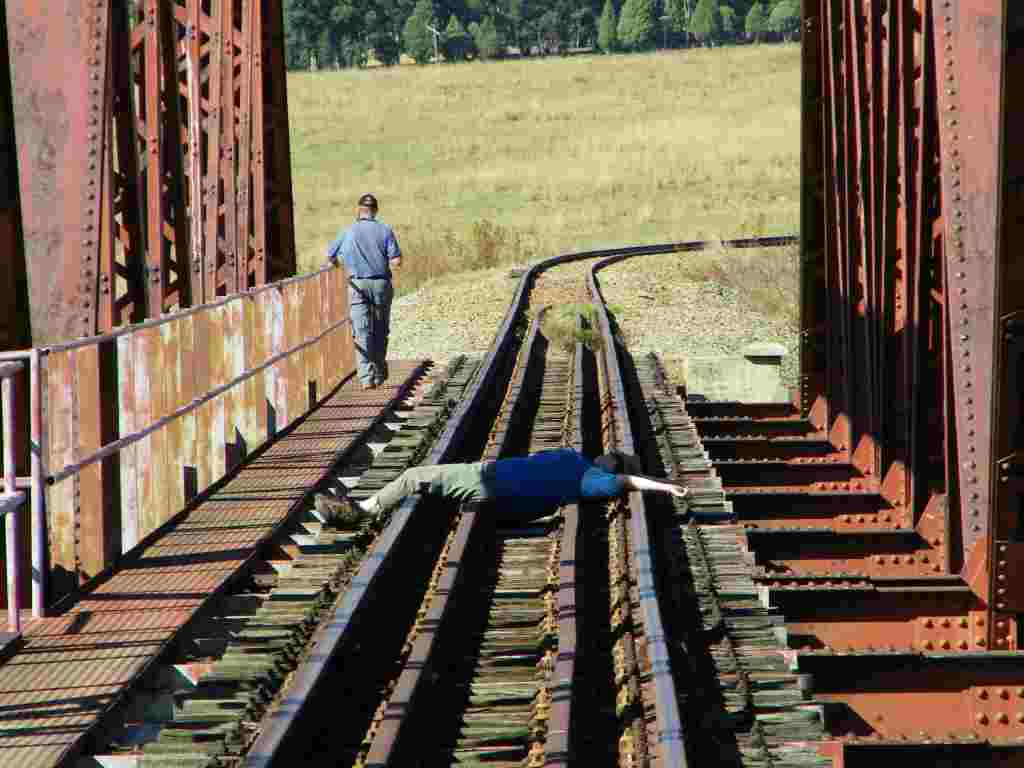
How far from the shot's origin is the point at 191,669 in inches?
291

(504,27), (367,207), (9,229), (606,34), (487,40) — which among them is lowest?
(367,207)

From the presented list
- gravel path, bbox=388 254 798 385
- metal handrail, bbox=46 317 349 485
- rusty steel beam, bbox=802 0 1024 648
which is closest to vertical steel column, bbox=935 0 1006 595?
rusty steel beam, bbox=802 0 1024 648

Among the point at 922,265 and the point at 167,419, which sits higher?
the point at 922,265

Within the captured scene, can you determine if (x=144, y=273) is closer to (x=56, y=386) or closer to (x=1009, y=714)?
(x=56, y=386)

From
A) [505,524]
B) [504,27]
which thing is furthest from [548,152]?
[504,27]

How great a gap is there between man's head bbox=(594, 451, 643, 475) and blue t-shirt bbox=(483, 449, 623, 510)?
0.09 meters

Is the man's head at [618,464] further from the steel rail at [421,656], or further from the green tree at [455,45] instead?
the green tree at [455,45]

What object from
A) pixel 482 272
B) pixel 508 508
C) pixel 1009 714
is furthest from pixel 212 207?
pixel 482 272

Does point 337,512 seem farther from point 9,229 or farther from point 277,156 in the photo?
point 277,156

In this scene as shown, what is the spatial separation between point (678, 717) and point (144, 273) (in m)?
5.63

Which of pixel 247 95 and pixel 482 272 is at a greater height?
pixel 247 95

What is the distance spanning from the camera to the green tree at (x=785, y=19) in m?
147

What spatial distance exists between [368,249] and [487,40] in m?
141

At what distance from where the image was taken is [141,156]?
1251 cm
